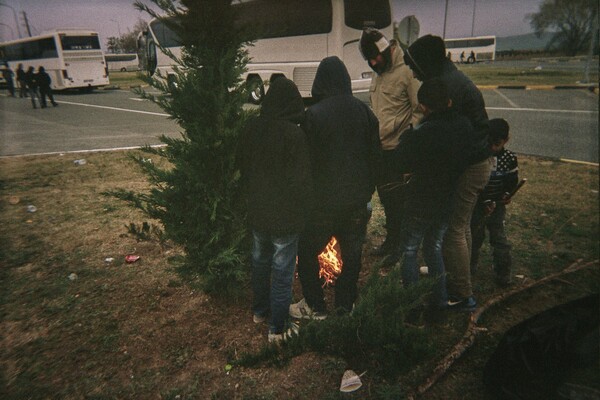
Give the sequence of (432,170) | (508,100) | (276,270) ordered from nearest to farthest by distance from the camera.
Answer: (432,170) < (276,270) < (508,100)

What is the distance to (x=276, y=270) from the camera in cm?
270

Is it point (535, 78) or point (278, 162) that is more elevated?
point (278, 162)

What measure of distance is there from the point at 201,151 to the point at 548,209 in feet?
15.0

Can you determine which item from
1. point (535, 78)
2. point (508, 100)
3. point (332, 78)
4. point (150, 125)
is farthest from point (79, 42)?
point (535, 78)

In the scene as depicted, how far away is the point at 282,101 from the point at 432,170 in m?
1.12

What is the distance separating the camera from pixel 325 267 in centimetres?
368

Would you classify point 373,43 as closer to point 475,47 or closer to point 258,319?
point 258,319

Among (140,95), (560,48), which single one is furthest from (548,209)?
(560,48)

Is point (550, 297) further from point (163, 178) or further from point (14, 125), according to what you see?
point (14, 125)

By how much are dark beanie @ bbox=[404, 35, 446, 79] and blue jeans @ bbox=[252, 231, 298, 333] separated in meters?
1.59

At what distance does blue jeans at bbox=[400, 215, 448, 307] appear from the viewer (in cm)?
274

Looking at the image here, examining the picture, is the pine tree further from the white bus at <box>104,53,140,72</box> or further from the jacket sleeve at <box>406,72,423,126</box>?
the white bus at <box>104,53,140,72</box>

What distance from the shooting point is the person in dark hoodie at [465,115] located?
107 inches

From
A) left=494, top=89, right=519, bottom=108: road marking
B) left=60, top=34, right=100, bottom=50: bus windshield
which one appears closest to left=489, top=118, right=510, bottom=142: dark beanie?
left=494, top=89, right=519, bottom=108: road marking
